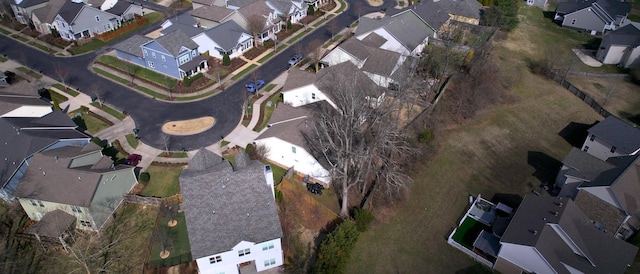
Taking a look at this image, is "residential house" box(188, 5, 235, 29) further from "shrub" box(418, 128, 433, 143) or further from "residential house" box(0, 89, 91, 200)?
"shrub" box(418, 128, 433, 143)

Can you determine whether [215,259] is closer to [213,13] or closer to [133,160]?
[133,160]

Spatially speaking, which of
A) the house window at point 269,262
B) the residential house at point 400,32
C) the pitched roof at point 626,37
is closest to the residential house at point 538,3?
the pitched roof at point 626,37

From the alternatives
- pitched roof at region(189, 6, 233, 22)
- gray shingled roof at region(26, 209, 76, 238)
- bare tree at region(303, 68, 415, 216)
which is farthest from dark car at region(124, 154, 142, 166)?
pitched roof at region(189, 6, 233, 22)

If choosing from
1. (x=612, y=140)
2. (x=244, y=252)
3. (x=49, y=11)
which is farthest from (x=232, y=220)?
(x=49, y=11)

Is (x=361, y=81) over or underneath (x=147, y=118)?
over

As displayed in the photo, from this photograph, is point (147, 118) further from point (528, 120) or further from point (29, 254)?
point (528, 120)

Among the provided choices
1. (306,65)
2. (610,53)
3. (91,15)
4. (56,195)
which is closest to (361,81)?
(306,65)

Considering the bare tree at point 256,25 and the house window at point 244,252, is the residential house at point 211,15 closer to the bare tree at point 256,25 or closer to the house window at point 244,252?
the bare tree at point 256,25
